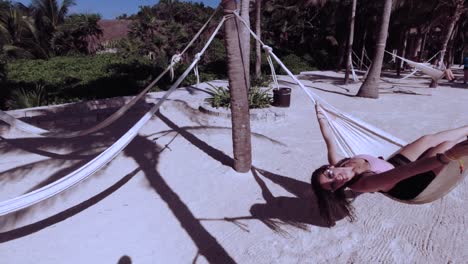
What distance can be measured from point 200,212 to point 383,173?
1715 mm

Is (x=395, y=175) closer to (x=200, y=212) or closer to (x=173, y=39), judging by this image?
(x=200, y=212)

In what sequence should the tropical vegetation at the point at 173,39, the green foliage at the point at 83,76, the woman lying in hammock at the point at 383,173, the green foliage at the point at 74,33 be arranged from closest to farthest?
the woman lying in hammock at the point at 383,173
the green foliage at the point at 83,76
the tropical vegetation at the point at 173,39
the green foliage at the point at 74,33

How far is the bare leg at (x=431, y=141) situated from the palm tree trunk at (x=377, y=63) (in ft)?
16.9

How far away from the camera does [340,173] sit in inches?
73.5

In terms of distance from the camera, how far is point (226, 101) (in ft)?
19.7

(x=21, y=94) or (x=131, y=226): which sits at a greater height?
(x=21, y=94)

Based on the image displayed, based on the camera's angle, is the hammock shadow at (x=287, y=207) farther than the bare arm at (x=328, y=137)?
Yes

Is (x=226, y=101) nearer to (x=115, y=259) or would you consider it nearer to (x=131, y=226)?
(x=131, y=226)

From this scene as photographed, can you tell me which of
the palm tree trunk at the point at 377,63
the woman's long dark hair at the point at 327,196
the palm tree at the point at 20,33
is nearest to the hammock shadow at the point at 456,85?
the palm tree trunk at the point at 377,63

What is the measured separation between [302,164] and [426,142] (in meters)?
1.66

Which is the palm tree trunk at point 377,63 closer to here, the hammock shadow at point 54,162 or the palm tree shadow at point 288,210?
A: the palm tree shadow at point 288,210

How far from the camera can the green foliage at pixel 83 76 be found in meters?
7.90

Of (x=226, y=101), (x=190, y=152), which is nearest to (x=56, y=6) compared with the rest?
(x=226, y=101)

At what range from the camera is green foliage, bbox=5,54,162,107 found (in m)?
7.90
